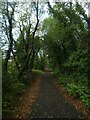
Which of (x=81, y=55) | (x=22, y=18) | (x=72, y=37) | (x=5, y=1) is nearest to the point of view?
(x=81, y=55)

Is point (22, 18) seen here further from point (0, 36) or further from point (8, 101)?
point (8, 101)

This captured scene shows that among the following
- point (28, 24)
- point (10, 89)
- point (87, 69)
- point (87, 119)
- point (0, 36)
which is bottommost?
point (87, 119)

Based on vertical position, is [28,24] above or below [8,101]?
above

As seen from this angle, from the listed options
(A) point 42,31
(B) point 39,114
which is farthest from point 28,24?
(B) point 39,114

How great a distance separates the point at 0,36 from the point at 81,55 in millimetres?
8218

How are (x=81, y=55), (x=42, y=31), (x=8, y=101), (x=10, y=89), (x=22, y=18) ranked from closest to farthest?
(x=8, y=101), (x=10, y=89), (x=81, y=55), (x=22, y=18), (x=42, y=31)

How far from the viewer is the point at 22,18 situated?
30203 mm

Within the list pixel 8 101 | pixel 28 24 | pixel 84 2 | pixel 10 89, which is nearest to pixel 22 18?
pixel 28 24

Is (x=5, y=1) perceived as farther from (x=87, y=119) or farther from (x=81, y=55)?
(x=87, y=119)

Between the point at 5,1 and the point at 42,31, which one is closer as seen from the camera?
the point at 5,1

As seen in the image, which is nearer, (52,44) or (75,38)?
(75,38)

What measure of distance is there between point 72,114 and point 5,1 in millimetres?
15434

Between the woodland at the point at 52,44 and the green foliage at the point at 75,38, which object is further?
the green foliage at the point at 75,38

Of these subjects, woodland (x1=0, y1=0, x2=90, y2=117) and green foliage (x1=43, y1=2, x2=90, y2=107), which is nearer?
woodland (x1=0, y1=0, x2=90, y2=117)
